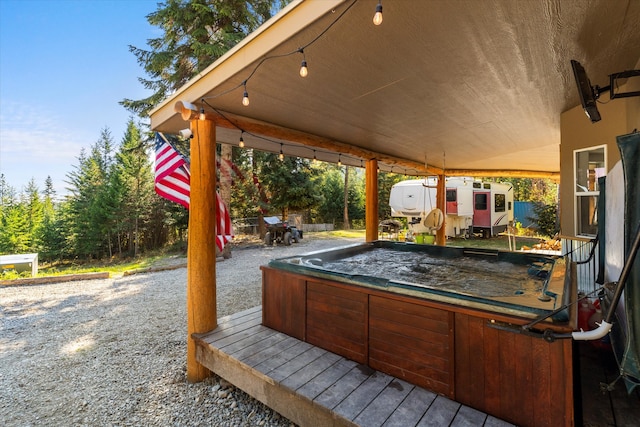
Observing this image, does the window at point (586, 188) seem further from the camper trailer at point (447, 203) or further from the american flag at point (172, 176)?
the camper trailer at point (447, 203)

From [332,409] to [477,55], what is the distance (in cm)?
270

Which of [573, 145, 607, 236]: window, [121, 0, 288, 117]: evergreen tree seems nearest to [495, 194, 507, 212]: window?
[573, 145, 607, 236]: window

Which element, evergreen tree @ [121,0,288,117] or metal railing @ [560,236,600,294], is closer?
metal railing @ [560,236,600,294]

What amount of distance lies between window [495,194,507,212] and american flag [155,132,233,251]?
1239 cm

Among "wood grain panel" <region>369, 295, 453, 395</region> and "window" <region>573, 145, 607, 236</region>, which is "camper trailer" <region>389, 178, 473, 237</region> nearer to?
"window" <region>573, 145, 607, 236</region>

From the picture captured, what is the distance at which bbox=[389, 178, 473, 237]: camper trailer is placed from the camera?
10562mm

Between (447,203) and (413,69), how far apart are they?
9.55 meters

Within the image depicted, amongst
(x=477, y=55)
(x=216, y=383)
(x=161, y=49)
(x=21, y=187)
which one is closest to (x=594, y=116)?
(x=477, y=55)

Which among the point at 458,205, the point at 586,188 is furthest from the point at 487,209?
the point at 586,188

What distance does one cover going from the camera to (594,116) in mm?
2391

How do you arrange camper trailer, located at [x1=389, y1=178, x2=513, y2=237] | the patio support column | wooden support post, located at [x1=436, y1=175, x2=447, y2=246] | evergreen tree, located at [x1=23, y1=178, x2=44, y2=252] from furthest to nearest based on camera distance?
evergreen tree, located at [x1=23, y1=178, x2=44, y2=252] → camper trailer, located at [x1=389, y1=178, x2=513, y2=237] → wooden support post, located at [x1=436, y1=175, x2=447, y2=246] → the patio support column

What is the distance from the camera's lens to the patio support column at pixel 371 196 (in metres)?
5.64

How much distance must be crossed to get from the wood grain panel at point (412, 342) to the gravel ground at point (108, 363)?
0.92 metres

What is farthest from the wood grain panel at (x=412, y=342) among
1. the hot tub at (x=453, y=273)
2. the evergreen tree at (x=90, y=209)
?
the evergreen tree at (x=90, y=209)
